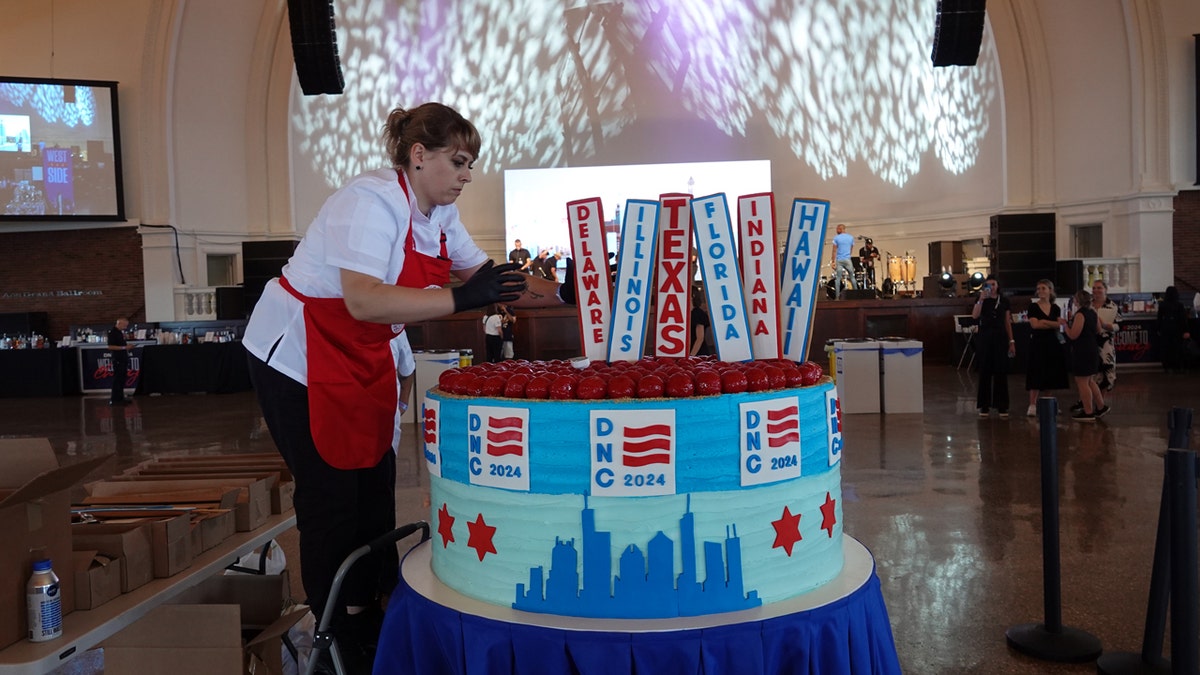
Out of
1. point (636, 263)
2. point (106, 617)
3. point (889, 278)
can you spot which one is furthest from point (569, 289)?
point (889, 278)

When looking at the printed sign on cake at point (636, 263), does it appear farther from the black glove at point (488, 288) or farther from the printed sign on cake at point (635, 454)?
the printed sign on cake at point (635, 454)

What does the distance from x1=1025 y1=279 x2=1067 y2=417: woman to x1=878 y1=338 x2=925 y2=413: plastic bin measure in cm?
101

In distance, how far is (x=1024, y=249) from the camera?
15.2 m

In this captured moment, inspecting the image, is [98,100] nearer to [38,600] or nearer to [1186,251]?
[38,600]

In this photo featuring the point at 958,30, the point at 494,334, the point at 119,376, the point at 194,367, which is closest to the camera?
the point at 958,30

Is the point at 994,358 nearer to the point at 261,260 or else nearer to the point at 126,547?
the point at 126,547

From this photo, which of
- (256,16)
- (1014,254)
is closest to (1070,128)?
(1014,254)

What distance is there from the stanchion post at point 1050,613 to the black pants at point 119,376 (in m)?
12.3

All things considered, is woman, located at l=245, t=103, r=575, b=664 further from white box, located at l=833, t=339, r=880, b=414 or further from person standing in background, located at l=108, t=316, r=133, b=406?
person standing in background, located at l=108, t=316, r=133, b=406

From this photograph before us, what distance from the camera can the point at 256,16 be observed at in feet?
55.6

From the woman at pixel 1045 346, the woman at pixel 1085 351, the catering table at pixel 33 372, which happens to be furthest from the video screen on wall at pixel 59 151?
the woman at pixel 1085 351

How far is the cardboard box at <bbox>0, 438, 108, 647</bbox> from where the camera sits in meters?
1.79

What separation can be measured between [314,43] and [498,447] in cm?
985

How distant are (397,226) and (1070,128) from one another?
644 inches
